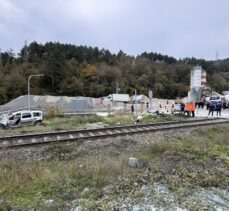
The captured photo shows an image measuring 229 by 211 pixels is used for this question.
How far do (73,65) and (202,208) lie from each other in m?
92.3

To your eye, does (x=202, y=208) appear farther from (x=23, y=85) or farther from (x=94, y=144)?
(x=23, y=85)

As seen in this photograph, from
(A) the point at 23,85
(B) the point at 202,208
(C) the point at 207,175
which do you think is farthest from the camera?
(A) the point at 23,85

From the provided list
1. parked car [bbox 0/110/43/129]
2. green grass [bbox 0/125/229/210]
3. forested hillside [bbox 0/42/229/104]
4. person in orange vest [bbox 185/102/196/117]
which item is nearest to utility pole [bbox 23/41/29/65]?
forested hillside [bbox 0/42/229/104]

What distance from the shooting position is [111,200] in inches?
186

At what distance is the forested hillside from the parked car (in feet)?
141

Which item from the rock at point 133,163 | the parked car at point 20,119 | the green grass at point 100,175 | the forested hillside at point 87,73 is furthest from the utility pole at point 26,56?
the rock at point 133,163

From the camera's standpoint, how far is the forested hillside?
77000 millimetres

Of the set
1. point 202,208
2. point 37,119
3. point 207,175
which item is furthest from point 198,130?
point 37,119

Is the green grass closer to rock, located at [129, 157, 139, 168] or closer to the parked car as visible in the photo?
rock, located at [129, 157, 139, 168]

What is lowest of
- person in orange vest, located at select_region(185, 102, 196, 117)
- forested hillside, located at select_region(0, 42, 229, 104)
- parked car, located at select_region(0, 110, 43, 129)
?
parked car, located at select_region(0, 110, 43, 129)

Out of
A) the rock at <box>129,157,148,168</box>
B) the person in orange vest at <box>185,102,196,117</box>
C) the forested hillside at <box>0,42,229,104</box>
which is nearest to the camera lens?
the rock at <box>129,157,148,168</box>

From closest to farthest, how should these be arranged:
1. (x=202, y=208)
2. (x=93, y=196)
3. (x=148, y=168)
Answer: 1. (x=202, y=208)
2. (x=93, y=196)
3. (x=148, y=168)

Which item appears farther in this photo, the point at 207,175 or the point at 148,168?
the point at 148,168

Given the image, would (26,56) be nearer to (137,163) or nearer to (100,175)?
(137,163)
